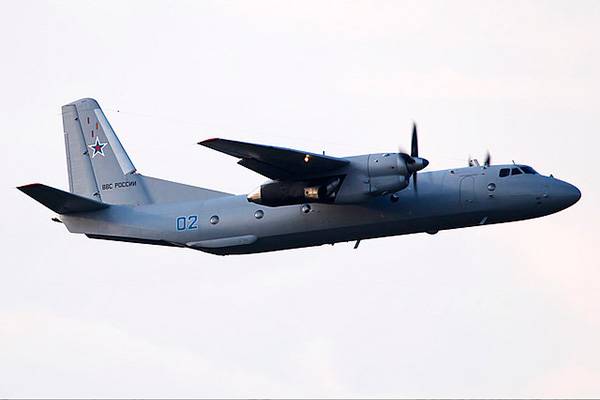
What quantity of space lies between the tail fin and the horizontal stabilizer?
2142mm

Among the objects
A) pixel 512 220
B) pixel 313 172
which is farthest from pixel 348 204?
pixel 512 220

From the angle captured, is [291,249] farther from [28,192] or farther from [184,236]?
[28,192]

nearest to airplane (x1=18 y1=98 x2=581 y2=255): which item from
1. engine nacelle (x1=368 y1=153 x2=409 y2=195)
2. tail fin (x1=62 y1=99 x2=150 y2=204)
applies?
engine nacelle (x1=368 y1=153 x2=409 y2=195)

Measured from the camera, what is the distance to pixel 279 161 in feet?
152

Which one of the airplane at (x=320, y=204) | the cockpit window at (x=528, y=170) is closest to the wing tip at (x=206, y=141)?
the airplane at (x=320, y=204)

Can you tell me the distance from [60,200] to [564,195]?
1759 centimetres

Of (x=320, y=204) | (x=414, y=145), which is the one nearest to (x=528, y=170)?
(x=414, y=145)

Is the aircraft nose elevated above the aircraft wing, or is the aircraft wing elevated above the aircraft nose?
the aircraft wing

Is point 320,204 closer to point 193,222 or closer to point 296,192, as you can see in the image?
point 296,192

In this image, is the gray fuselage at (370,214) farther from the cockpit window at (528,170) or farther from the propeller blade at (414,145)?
the propeller blade at (414,145)

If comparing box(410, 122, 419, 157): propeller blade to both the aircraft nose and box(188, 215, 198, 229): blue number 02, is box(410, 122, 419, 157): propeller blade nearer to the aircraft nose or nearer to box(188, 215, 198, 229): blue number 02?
the aircraft nose

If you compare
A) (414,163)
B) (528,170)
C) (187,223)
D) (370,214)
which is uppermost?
(414,163)

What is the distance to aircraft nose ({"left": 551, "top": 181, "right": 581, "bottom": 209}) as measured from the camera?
46594mm

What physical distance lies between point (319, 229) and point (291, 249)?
174 centimetres
